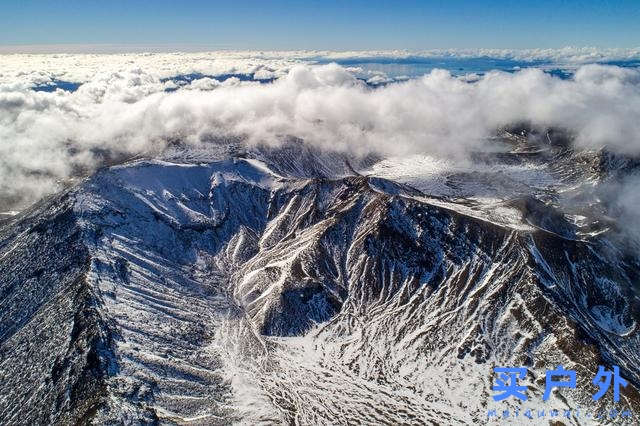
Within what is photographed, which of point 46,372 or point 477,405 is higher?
point 46,372

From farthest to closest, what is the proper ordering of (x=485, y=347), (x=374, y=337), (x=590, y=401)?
(x=374, y=337) < (x=485, y=347) < (x=590, y=401)

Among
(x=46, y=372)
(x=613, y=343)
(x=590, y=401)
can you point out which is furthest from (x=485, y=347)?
(x=46, y=372)

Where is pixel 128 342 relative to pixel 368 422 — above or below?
above

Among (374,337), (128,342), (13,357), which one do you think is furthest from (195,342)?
(374,337)

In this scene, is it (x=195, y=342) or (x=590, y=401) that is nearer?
(x=590, y=401)

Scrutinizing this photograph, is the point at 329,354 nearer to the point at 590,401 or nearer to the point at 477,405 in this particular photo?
the point at 477,405

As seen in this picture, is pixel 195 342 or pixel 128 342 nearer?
pixel 128 342

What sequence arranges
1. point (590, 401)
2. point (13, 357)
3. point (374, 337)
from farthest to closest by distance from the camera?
point (374, 337)
point (13, 357)
point (590, 401)

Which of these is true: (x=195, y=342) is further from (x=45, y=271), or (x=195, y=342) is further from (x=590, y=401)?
(x=590, y=401)

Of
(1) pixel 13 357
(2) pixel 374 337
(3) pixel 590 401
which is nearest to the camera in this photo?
(3) pixel 590 401
